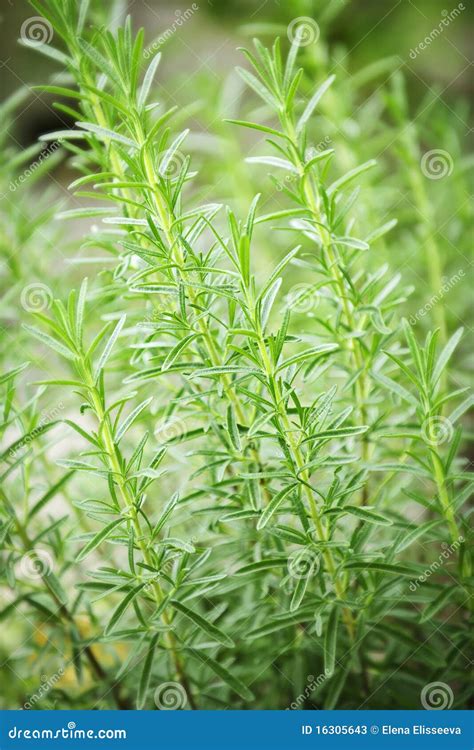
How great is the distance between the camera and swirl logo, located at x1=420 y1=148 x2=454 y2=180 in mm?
1118

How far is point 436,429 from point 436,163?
1.81 feet

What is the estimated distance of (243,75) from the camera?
0.74 metres

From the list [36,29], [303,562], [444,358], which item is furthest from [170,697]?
[36,29]

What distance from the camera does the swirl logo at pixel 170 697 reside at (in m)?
0.84

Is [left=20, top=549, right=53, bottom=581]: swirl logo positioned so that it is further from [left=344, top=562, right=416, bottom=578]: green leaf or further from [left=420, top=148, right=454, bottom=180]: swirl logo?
[left=420, top=148, right=454, bottom=180]: swirl logo

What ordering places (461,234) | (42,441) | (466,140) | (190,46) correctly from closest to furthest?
(42,441) < (461,234) < (466,140) < (190,46)

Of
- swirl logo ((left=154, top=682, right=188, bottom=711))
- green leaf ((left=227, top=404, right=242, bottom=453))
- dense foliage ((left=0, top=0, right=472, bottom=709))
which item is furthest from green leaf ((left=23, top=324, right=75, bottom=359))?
swirl logo ((left=154, top=682, right=188, bottom=711))

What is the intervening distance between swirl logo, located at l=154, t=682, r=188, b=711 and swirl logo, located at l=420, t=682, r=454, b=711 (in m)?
0.29

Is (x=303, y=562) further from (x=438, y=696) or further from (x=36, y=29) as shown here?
(x=36, y=29)

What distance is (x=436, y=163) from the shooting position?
1.14 meters

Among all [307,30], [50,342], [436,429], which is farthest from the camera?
[307,30]

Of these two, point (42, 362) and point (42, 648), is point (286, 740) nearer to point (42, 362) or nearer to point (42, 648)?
point (42, 648)

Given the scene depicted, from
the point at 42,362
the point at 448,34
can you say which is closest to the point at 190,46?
the point at 448,34

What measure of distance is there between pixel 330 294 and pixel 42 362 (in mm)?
456
